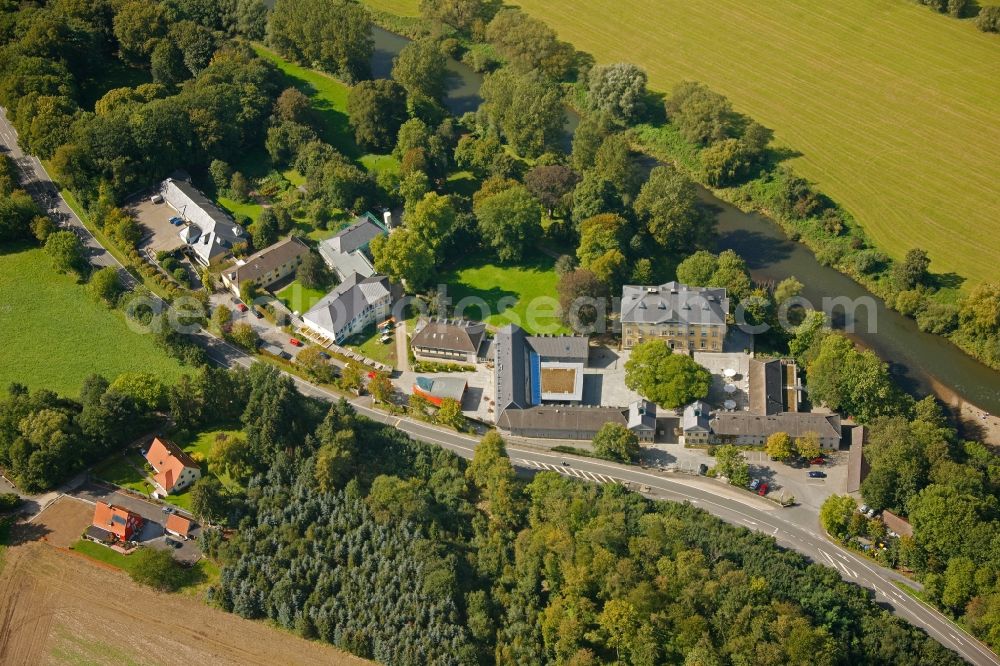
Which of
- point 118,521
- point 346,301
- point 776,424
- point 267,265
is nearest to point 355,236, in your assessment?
point 267,265

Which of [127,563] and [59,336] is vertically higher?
[59,336]

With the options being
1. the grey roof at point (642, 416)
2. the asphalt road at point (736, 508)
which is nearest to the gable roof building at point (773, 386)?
the grey roof at point (642, 416)

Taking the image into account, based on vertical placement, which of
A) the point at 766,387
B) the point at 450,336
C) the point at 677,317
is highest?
Result: the point at 677,317

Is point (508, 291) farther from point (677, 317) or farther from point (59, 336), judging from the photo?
point (59, 336)

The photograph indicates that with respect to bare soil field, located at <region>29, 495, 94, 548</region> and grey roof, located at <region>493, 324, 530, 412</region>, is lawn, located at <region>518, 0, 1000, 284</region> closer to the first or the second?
grey roof, located at <region>493, 324, 530, 412</region>

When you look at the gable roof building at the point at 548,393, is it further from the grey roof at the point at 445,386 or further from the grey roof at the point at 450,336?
the grey roof at the point at 445,386

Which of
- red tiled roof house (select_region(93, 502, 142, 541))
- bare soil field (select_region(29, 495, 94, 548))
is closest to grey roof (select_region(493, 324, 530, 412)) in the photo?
red tiled roof house (select_region(93, 502, 142, 541))
